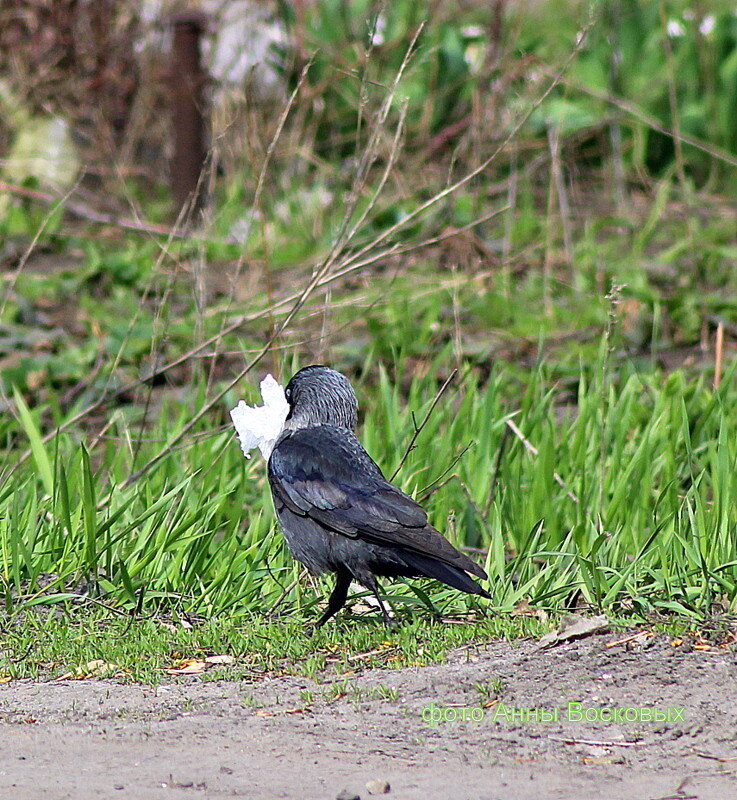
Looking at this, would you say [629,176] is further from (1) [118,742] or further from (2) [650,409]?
(1) [118,742]

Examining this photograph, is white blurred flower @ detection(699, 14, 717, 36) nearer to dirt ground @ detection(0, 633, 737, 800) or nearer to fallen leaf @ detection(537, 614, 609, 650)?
fallen leaf @ detection(537, 614, 609, 650)

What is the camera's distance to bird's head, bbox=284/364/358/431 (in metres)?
3.15

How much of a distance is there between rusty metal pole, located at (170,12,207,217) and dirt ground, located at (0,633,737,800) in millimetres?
4582

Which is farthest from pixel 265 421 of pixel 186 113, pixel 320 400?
pixel 186 113

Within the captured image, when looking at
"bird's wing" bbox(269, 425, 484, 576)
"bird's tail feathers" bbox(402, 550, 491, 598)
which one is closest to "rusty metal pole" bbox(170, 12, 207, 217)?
"bird's wing" bbox(269, 425, 484, 576)

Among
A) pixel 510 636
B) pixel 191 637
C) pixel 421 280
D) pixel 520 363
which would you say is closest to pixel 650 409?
pixel 520 363

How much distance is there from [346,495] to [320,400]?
1.08 ft

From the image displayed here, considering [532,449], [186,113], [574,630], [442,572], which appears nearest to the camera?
[442,572]

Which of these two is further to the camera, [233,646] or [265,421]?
[265,421]

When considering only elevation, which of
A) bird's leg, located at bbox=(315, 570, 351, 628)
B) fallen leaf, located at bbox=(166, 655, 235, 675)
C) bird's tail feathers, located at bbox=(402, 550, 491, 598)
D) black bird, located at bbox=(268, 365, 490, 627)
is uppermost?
black bird, located at bbox=(268, 365, 490, 627)

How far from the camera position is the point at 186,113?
695cm

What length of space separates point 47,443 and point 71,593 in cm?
114

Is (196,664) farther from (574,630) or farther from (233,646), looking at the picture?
(574,630)

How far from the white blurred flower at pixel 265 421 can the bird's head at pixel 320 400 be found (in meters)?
0.03
